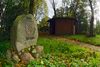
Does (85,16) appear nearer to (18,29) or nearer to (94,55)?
(94,55)

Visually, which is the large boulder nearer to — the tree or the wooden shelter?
the tree

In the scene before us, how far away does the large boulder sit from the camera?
13.9 metres

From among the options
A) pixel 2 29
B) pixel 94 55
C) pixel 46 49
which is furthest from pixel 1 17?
pixel 94 55

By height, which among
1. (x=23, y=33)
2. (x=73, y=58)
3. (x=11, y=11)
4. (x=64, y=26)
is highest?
(x=11, y=11)

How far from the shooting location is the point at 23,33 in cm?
1423

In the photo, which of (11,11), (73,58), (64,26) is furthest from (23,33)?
(64,26)

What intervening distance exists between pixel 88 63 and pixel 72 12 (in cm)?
3150

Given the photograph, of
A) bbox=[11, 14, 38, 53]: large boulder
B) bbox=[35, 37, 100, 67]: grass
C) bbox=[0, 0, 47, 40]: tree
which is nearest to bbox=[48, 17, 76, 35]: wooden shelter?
bbox=[0, 0, 47, 40]: tree

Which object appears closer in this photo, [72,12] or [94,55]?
[94,55]

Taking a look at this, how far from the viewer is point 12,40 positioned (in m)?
14.3

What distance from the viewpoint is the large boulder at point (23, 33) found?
45.8 ft

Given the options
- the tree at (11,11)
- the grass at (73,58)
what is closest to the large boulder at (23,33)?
the grass at (73,58)

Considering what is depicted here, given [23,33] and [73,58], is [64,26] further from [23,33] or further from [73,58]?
[23,33]

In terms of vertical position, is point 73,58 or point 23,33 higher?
point 23,33
